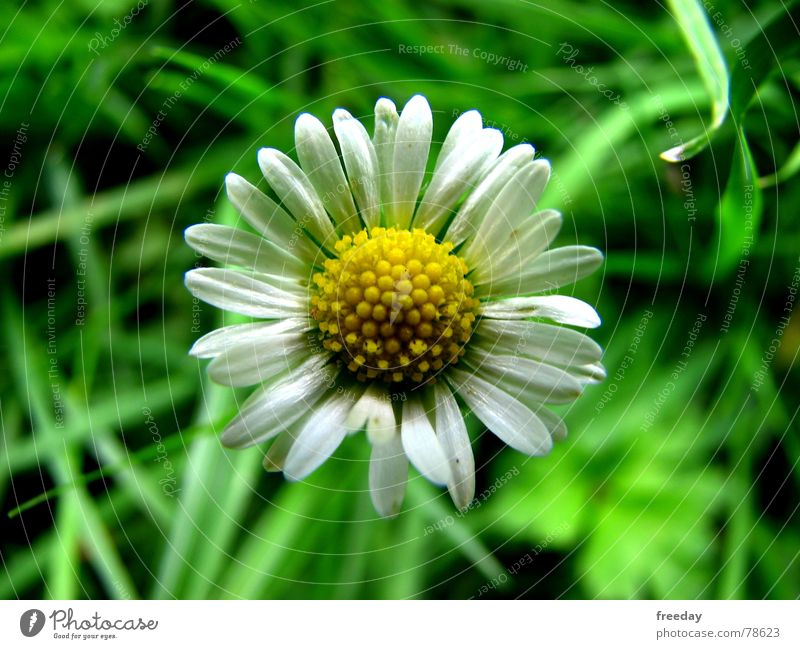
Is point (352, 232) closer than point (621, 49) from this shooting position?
Yes

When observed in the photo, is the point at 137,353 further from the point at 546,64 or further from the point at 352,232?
the point at 546,64

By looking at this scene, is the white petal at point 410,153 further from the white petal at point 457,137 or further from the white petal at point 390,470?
the white petal at point 390,470

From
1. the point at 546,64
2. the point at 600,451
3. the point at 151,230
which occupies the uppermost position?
the point at 546,64

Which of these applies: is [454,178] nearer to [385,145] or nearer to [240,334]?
[385,145]
